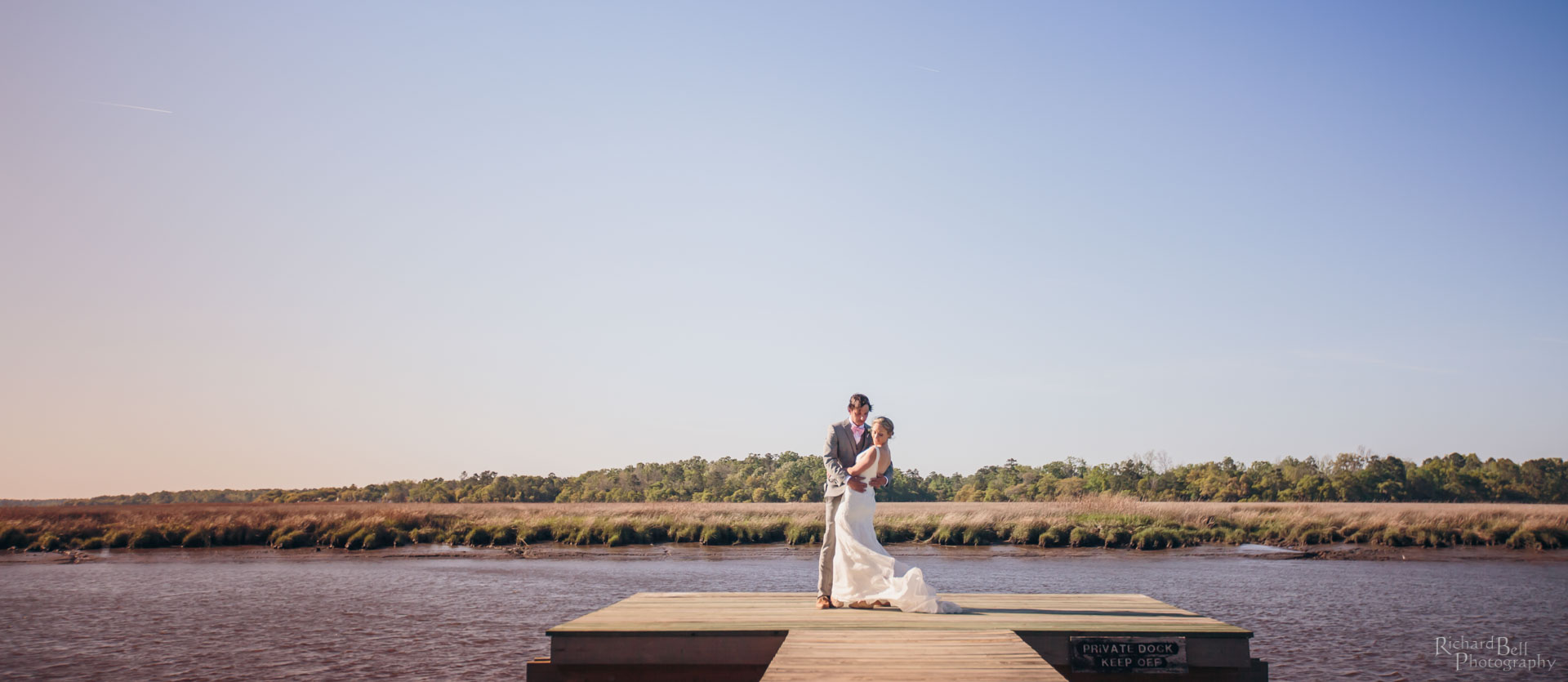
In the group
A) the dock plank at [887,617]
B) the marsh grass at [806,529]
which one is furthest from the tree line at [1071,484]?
the dock plank at [887,617]

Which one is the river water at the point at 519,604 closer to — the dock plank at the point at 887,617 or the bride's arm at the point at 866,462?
the dock plank at the point at 887,617

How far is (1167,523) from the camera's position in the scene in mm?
41812

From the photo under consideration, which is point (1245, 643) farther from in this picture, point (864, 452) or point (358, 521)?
point (358, 521)

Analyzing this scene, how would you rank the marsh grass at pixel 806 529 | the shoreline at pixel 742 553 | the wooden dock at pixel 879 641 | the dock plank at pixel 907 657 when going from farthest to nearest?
the marsh grass at pixel 806 529
the shoreline at pixel 742 553
the wooden dock at pixel 879 641
the dock plank at pixel 907 657

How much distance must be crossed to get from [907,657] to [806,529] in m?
32.7

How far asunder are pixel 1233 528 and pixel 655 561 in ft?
80.1

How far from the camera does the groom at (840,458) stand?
36.1ft

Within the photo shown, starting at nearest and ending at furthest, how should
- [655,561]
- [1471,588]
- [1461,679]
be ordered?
1. [1461,679]
2. [1471,588]
3. [655,561]

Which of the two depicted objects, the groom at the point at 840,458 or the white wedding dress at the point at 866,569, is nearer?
the white wedding dress at the point at 866,569

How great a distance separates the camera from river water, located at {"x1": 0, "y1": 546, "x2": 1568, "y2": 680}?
48.3 ft

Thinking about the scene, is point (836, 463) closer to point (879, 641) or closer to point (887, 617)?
point (887, 617)

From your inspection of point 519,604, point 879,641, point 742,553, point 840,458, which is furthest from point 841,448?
point 742,553

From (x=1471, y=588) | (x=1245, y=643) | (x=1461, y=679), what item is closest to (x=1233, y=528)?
(x=1471, y=588)

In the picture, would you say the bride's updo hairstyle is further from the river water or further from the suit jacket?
the river water
